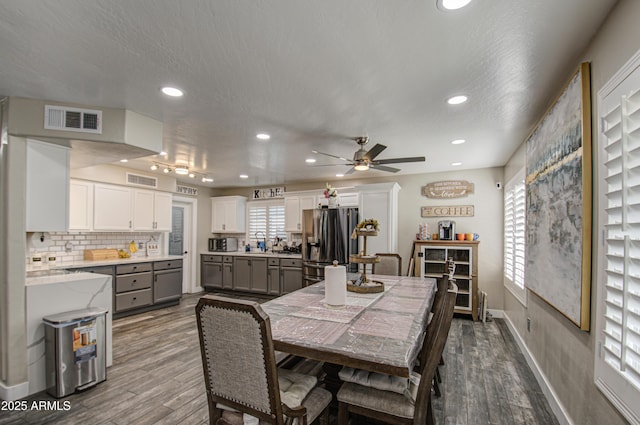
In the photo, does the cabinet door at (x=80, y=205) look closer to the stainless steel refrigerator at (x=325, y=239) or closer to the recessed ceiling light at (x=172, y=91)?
the recessed ceiling light at (x=172, y=91)

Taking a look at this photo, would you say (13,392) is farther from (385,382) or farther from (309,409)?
(385,382)

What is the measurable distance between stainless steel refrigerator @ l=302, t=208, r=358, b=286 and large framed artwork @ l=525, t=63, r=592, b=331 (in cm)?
295

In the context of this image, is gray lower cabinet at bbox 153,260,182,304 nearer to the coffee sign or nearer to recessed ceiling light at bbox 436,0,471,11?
the coffee sign

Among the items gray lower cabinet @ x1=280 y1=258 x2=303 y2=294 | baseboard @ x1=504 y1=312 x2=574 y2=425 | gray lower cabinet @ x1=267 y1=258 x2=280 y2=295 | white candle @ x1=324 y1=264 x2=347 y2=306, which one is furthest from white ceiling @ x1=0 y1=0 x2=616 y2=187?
gray lower cabinet @ x1=267 y1=258 x2=280 y2=295

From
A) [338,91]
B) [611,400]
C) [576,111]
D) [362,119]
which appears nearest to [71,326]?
[338,91]

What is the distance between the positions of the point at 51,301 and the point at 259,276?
3.80 metres

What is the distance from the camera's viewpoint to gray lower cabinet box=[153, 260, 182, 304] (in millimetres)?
5266

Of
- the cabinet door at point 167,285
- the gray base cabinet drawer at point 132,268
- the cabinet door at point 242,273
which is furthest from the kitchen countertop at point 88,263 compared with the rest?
the cabinet door at point 242,273

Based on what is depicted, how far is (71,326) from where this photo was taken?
8.43 ft

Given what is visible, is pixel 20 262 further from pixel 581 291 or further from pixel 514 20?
pixel 581 291

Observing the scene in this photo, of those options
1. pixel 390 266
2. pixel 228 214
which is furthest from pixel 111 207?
pixel 390 266

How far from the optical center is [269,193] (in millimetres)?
7020

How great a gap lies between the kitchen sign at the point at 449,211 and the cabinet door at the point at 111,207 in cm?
531

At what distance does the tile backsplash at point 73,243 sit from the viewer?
4246 millimetres
